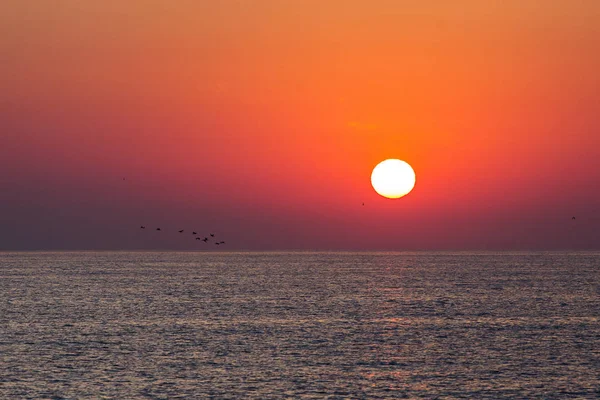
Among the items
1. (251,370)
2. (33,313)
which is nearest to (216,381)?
(251,370)

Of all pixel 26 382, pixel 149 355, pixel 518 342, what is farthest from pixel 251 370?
pixel 518 342

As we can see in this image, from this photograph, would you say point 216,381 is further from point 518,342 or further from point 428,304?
point 428,304

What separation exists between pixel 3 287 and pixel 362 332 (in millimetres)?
121369

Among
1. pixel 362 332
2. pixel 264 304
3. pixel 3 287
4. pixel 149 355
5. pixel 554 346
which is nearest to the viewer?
pixel 149 355

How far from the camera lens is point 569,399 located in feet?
186

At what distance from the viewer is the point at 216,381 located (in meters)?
62.2

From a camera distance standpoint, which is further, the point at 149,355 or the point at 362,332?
the point at 362,332

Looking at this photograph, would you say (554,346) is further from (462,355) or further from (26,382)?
(26,382)

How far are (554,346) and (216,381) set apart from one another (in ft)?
119

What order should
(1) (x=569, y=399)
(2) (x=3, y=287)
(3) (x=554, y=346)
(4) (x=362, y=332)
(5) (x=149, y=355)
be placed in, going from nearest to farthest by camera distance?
(1) (x=569, y=399) < (5) (x=149, y=355) < (3) (x=554, y=346) < (4) (x=362, y=332) < (2) (x=3, y=287)

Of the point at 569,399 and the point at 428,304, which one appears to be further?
the point at 428,304

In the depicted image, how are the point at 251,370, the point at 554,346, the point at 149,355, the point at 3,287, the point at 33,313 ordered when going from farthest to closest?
the point at 3,287 → the point at 33,313 → the point at 554,346 → the point at 149,355 → the point at 251,370

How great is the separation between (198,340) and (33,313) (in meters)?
40.9

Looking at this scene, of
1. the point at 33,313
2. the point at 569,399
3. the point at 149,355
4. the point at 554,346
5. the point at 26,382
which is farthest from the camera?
the point at 33,313
